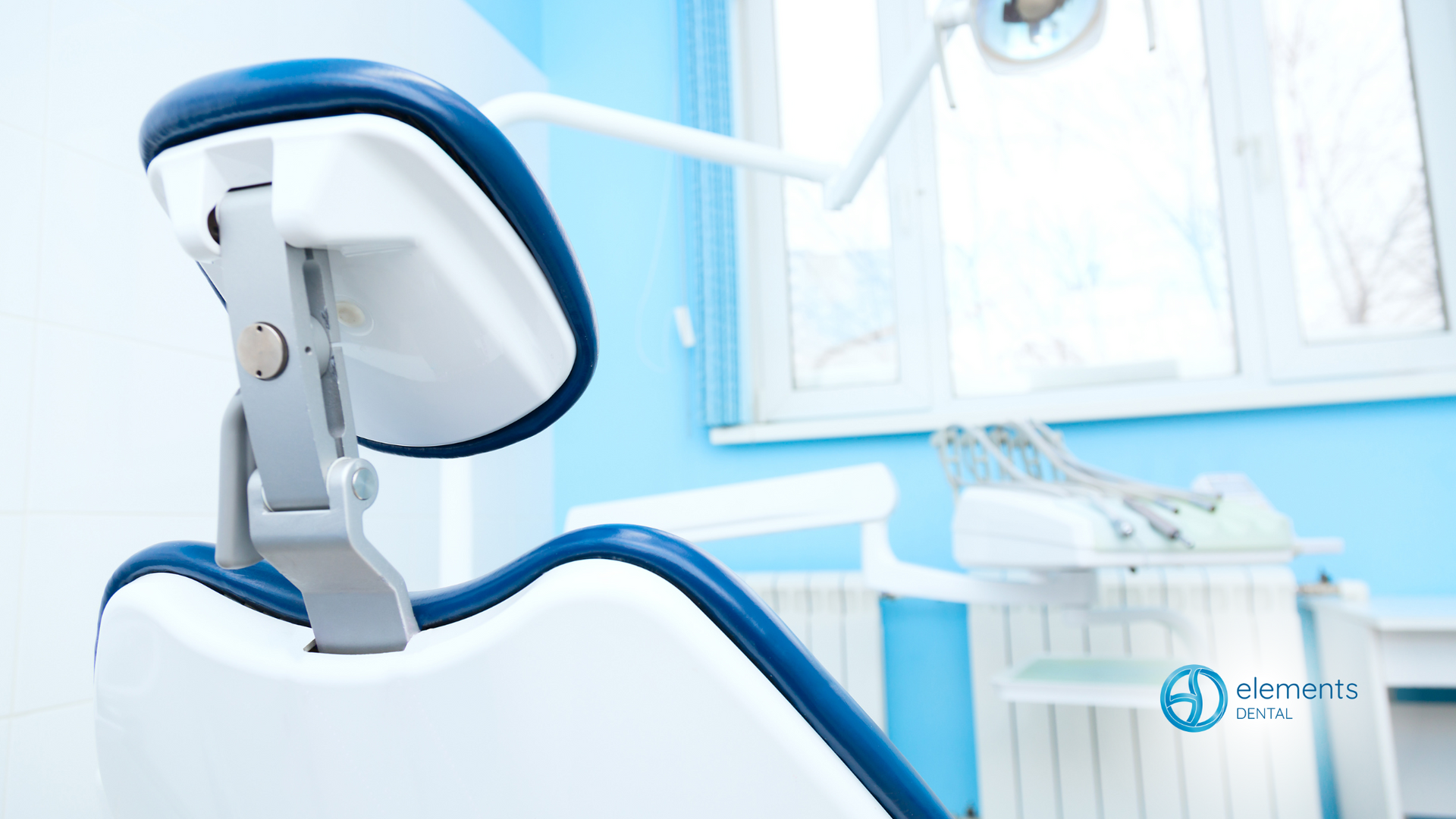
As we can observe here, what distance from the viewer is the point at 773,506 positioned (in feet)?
3.87

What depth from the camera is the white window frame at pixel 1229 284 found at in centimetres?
210

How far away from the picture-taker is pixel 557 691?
372mm

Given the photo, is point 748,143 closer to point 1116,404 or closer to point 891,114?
point 891,114

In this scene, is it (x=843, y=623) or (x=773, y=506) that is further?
(x=843, y=623)

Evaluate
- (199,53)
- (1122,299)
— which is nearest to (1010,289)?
(1122,299)

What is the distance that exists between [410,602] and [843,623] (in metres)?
1.89

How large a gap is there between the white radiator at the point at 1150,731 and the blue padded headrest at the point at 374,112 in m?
1.61

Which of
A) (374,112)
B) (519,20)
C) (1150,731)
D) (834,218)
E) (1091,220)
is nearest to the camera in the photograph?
(374,112)

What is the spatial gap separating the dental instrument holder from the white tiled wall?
1171 mm


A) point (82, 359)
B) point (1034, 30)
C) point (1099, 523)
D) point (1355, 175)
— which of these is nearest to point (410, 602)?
point (1034, 30)

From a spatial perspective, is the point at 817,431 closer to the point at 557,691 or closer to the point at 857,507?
the point at 857,507

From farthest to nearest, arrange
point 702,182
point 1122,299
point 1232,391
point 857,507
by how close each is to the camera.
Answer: point 702,182, point 1122,299, point 1232,391, point 857,507

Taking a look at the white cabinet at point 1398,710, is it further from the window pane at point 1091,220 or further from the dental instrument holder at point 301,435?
the dental instrument holder at point 301,435

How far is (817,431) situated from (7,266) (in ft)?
5.80
